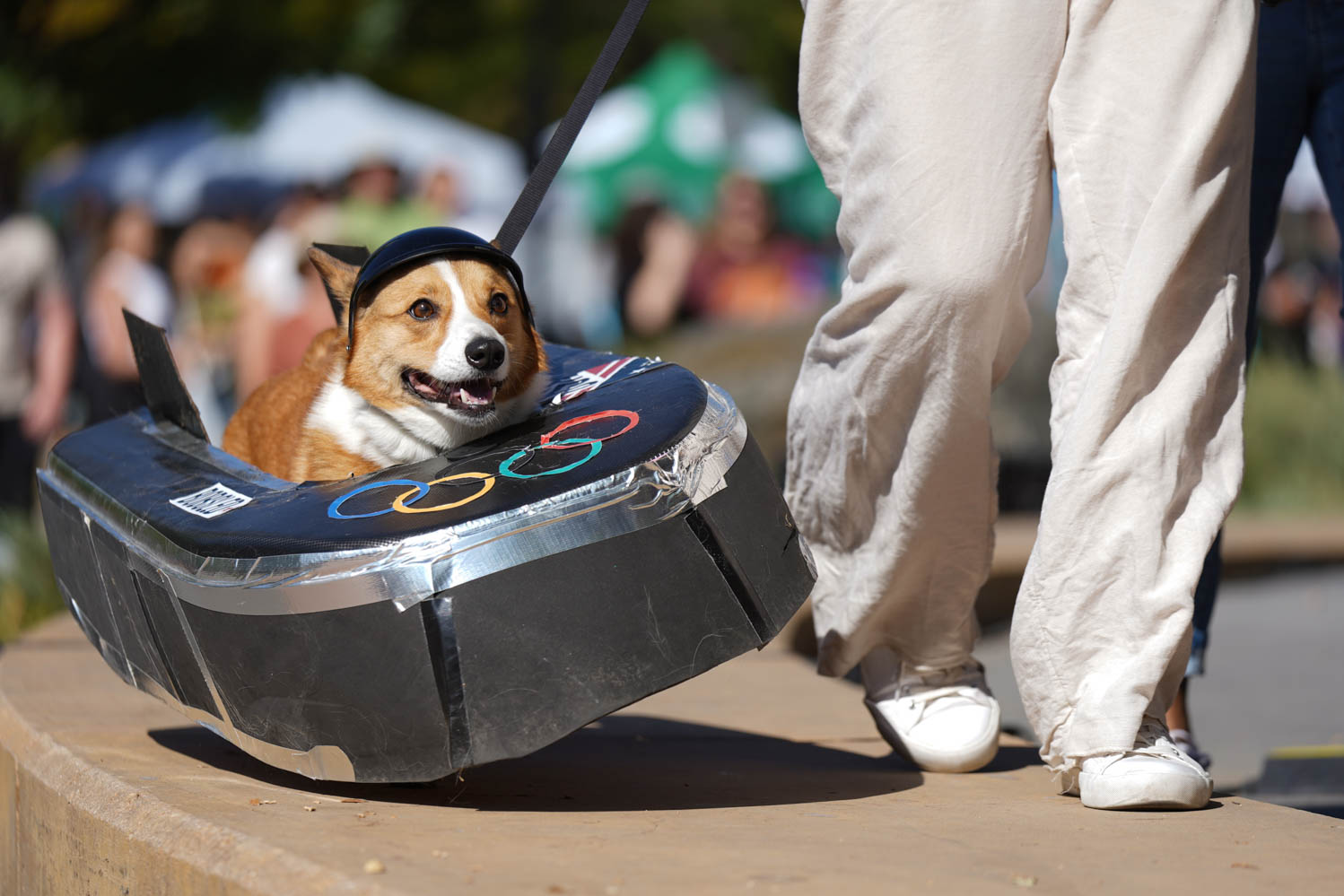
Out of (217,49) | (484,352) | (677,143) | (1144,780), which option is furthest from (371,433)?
(217,49)

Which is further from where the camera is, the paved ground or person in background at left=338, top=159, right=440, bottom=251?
person in background at left=338, top=159, right=440, bottom=251

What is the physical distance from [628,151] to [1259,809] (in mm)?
13333

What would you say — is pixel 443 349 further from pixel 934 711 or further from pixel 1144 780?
pixel 1144 780

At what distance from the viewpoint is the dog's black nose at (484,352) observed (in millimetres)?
2742

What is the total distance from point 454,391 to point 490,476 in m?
0.52

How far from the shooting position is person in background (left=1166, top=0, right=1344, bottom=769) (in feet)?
10.0

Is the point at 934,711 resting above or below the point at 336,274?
below

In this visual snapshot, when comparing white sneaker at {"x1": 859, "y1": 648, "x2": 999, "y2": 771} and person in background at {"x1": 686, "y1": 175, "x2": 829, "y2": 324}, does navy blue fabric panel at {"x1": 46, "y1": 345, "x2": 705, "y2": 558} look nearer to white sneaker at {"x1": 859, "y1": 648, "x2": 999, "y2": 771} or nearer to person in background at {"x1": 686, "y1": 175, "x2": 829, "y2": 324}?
white sneaker at {"x1": 859, "y1": 648, "x2": 999, "y2": 771}

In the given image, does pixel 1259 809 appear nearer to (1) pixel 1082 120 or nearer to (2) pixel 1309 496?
(1) pixel 1082 120

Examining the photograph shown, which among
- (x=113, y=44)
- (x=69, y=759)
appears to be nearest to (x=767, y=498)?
(x=69, y=759)

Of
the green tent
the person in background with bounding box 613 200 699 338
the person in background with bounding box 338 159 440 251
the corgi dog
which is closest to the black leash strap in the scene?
the corgi dog

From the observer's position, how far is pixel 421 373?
2820 mm

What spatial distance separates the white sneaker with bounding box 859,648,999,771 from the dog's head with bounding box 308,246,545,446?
2.89 feet

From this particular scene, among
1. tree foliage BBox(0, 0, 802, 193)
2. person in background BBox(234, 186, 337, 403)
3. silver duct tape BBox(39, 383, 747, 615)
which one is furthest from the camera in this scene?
tree foliage BBox(0, 0, 802, 193)
